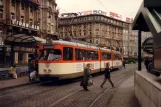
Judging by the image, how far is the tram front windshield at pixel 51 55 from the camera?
52.2 feet

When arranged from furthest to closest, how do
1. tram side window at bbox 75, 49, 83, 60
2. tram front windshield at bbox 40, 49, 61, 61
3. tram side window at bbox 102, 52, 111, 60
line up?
tram side window at bbox 102, 52, 111, 60 → tram side window at bbox 75, 49, 83, 60 → tram front windshield at bbox 40, 49, 61, 61

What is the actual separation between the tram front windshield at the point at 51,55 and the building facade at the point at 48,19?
37789 mm

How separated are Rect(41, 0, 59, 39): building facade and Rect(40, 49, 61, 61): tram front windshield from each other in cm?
3779

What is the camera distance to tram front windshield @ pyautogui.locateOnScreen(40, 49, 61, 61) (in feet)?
52.2

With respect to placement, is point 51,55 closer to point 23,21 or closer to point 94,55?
point 94,55

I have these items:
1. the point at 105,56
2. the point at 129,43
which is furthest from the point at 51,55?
the point at 129,43

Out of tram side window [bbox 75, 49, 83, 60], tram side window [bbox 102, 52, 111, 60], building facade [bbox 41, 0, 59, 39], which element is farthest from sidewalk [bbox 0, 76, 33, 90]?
building facade [bbox 41, 0, 59, 39]

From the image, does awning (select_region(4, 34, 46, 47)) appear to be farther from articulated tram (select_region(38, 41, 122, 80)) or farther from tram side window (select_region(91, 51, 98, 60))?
tram side window (select_region(91, 51, 98, 60))

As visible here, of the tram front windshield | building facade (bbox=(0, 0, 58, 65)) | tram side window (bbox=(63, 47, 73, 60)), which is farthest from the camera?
building facade (bbox=(0, 0, 58, 65))

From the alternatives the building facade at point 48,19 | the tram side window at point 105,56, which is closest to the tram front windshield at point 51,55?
the tram side window at point 105,56

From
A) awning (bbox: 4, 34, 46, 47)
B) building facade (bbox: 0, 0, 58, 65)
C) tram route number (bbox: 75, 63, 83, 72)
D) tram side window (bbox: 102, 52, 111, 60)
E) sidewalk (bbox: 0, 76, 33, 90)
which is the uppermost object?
building facade (bbox: 0, 0, 58, 65)

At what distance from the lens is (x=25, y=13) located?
47719mm

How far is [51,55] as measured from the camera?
52.7ft

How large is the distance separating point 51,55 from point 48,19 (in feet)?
140
